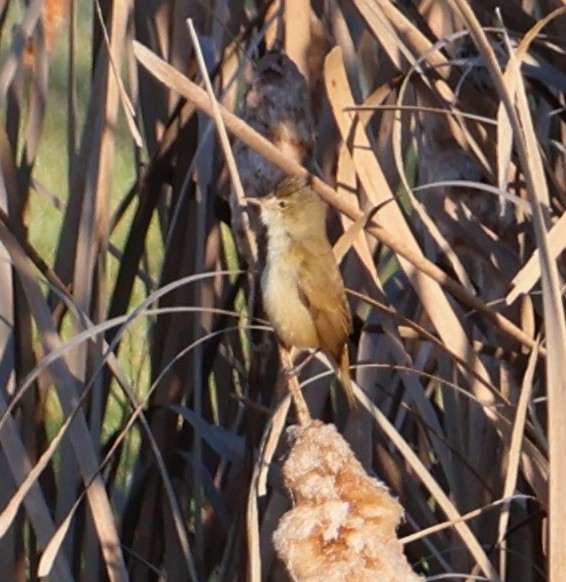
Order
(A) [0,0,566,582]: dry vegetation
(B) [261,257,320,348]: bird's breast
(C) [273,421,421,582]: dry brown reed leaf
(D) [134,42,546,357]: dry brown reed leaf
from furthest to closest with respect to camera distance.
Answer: (B) [261,257,320,348]: bird's breast < (A) [0,0,566,582]: dry vegetation < (D) [134,42,546,357]: dry brown reed leaf < (C) [273,421,421,582]: dry brown reed leaf

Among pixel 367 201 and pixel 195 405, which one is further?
pixel 195 405

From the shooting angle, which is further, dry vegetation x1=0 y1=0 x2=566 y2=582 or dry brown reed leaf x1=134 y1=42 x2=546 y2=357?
dry vegetation x1=0 y1=0 x2=566 y2=582

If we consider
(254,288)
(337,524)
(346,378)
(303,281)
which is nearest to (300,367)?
(346,378)

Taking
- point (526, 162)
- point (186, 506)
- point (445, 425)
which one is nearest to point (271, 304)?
point (445, 425)

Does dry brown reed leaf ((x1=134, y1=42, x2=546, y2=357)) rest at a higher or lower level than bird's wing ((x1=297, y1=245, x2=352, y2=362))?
higher

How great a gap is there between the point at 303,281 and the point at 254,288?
16 cm

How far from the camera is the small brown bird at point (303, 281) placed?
1.67 meters

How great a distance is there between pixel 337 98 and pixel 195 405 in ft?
1.35

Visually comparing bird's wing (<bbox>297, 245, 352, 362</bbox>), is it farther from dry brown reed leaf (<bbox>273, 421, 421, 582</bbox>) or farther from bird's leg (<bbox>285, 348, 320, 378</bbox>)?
dry brown reed leaf (<bbox>273, 421, 421, 582</bbox>)

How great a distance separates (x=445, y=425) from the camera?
1.69m

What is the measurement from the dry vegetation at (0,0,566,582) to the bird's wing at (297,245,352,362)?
5cm

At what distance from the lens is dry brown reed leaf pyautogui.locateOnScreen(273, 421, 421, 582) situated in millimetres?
1072

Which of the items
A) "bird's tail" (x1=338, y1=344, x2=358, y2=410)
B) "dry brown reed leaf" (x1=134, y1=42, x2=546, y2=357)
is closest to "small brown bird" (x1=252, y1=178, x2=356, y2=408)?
"bird's tail" (x1=338, y1=344, x2=358, y2=410)

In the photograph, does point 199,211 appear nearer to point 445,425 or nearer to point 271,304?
point 271,304
